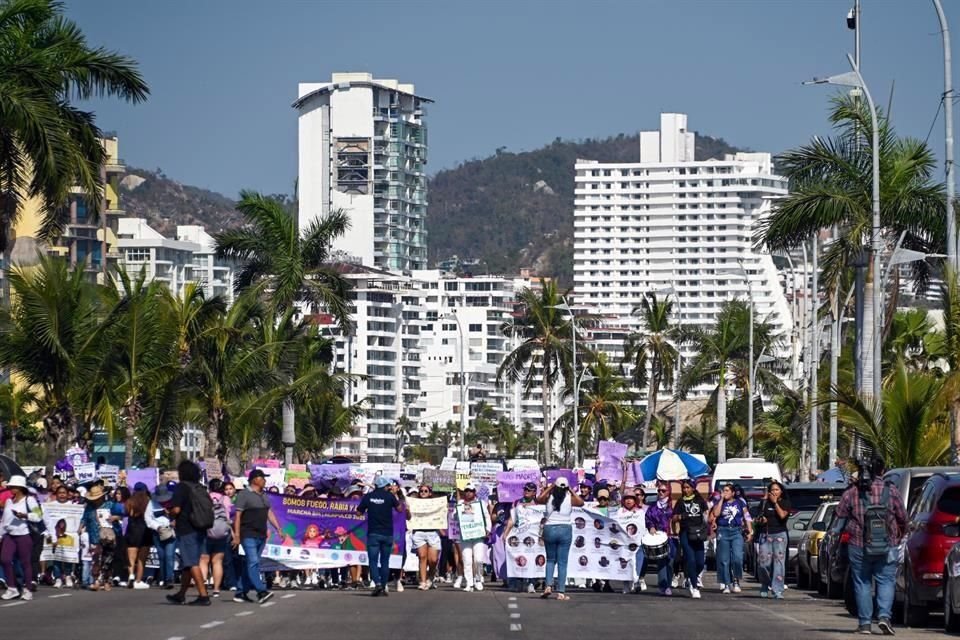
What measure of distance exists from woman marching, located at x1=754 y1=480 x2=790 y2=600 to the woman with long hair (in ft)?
31.5

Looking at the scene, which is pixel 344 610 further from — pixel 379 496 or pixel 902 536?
pixel 902 536

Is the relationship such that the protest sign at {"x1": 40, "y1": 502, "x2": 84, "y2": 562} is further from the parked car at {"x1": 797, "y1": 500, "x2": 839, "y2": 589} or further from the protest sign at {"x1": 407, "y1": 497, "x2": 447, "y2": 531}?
the parked car at {"x1": 797, "y1": 500, "x2": 839, "y2": 589}

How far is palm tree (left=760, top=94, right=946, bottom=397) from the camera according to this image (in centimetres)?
4084

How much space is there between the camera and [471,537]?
30.8 metres

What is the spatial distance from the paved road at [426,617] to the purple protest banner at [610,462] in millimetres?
13709

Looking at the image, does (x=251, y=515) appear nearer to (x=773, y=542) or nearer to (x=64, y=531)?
(x=64, y=531)

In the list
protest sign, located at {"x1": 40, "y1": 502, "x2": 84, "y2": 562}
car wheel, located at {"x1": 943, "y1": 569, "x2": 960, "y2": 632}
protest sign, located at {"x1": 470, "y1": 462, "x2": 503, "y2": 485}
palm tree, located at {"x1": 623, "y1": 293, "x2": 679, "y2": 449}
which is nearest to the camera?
car wheel, located at {"x1": 943, "y1": 569, "x2": 960, "y2": 632}

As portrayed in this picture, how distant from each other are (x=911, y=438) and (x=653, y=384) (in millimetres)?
71698

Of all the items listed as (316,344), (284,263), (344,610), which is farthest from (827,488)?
(316,344)

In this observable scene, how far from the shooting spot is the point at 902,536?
66.5 ft

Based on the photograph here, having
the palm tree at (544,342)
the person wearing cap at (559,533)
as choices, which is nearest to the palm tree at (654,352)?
the palm tree at (544,342)

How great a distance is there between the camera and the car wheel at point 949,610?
19750 millimetres

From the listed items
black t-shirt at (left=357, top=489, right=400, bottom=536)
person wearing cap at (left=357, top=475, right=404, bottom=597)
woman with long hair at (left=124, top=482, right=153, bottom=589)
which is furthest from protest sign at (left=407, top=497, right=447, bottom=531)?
woman with long hair at (left=124, top=482, right=153, bottom=589)

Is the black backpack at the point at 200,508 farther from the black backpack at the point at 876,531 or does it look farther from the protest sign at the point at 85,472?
the protest sign at the point at 85,472
